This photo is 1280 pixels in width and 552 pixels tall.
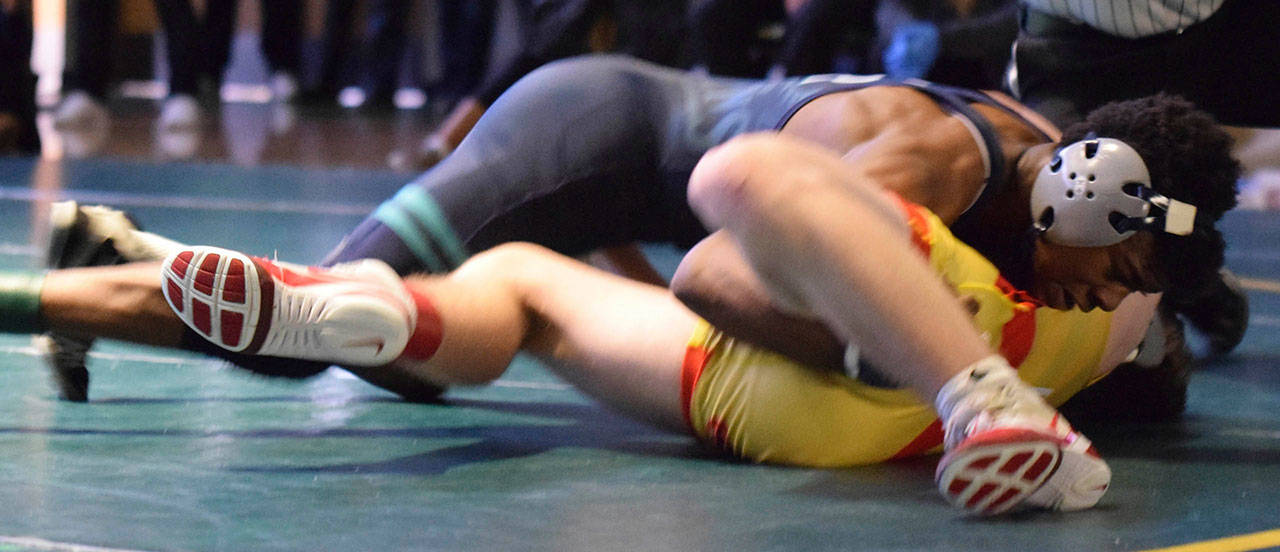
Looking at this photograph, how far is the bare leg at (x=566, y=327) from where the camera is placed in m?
2.12

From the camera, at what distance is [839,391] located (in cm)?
201

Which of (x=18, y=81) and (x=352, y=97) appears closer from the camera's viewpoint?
(x=18, y=81)

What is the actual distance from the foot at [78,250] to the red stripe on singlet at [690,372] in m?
0.83

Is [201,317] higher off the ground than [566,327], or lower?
higher

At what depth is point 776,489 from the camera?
196cm

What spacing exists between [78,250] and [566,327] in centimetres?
75

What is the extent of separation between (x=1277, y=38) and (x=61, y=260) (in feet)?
7.40

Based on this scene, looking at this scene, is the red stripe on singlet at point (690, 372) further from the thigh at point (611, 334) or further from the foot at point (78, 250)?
the foot at point (78, 250)

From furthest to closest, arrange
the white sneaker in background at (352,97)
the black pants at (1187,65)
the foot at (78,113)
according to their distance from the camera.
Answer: the white sneaker in background at (352,97), the foot at (78,113), the black pants at (1187,65)

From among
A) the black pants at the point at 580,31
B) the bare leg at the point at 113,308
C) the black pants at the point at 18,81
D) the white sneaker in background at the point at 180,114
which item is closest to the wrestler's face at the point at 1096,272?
the bare leg at the point at 113,308

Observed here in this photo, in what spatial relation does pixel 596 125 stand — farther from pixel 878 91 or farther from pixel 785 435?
pixel 785 435

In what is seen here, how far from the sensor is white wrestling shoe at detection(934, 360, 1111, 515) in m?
1.71

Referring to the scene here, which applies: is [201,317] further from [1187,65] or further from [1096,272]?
[1187,65]

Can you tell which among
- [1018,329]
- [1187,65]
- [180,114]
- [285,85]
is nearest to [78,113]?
[180,114]
